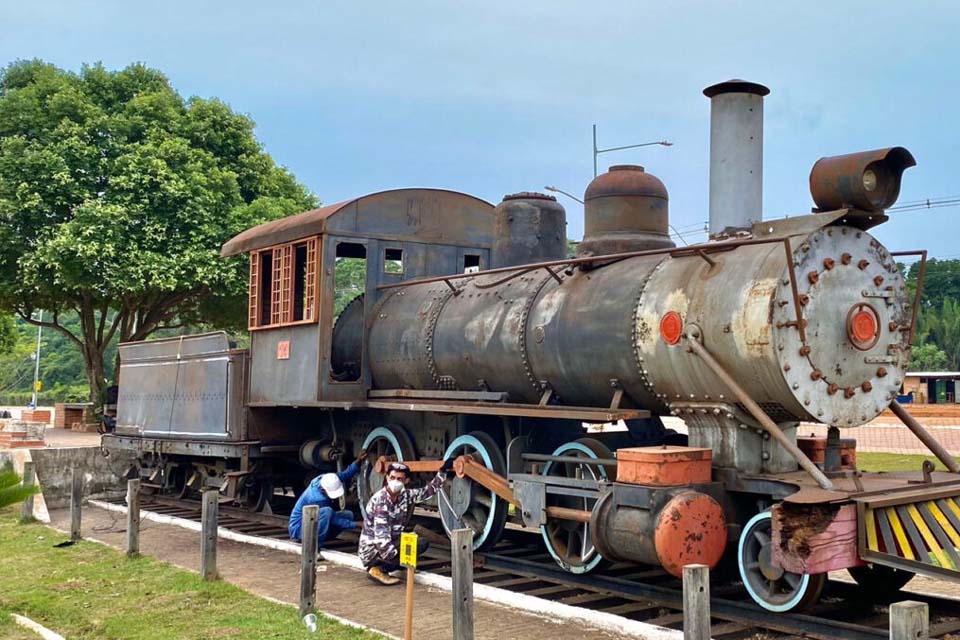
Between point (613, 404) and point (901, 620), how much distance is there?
3.84 m

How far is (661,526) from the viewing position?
6297 millimetres

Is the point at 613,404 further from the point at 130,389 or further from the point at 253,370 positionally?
the point at 130,389

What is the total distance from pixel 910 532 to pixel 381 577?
4.29 metres

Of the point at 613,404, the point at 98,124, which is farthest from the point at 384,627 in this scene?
the point at 98,124

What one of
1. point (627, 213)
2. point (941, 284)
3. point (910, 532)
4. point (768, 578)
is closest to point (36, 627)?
point (768, 578)

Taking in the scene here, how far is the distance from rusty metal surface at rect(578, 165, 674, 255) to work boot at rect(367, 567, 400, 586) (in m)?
3.30

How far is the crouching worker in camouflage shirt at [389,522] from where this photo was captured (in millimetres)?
8367

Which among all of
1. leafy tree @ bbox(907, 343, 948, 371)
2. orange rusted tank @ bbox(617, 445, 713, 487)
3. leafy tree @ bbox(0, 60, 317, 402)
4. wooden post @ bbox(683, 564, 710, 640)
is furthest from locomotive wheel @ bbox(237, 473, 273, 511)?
leafy tree @ bbox(907, 343, 948, 371)

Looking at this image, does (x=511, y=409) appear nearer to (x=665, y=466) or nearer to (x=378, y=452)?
(x=665, y=466)

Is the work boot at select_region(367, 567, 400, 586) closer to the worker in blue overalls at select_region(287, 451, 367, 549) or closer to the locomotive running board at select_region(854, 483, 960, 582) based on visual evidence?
the worker in blue overalls at select_region(287, 451, 367, 549)

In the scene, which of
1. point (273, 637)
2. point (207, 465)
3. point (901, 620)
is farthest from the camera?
point (207, 465)

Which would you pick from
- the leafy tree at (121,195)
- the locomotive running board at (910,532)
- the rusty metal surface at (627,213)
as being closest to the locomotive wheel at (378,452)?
the rusty metal surface at (627,213)

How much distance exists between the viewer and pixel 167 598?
25.7 ft

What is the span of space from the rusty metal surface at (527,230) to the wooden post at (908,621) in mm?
6143
